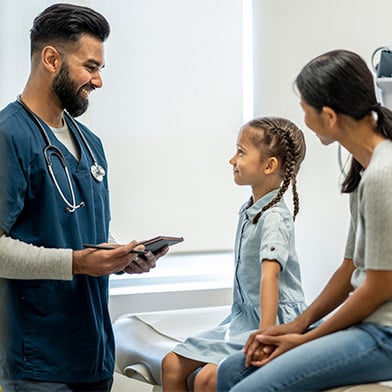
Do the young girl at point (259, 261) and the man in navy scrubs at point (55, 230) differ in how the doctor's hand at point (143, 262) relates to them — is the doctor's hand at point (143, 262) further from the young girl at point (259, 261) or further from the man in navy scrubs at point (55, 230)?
the young girl at point (259, 261)

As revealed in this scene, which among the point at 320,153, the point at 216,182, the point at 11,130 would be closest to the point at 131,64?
the point at 216,182

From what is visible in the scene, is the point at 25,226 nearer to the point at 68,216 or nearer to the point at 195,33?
the point at 68,216

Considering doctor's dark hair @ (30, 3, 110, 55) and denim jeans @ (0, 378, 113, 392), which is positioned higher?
doctor's dark hair @ (30, 3, 110, 55)

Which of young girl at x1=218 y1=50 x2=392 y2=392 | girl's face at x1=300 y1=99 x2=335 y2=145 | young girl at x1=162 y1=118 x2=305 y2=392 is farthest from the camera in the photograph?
young girl at x1=162 y1=118 x2=305 y2=392

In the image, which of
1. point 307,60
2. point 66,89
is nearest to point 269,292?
point 66,89

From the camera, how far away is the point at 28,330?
6.08 ft

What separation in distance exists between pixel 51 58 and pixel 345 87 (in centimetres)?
81

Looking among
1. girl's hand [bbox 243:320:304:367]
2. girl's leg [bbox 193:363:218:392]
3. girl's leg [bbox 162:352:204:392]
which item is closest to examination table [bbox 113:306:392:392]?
girl's leg [bbox 162:352:204:392]

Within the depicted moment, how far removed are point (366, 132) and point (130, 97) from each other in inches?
54.1

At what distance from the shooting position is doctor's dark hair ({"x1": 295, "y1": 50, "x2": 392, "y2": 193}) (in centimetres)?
158

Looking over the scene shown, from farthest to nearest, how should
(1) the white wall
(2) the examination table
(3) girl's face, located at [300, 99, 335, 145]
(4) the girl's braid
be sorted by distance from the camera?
(1) the white wall
(2) the examination table
(4) the girl's braid
(3) girl's face, located at [300, 99, 335, 145]

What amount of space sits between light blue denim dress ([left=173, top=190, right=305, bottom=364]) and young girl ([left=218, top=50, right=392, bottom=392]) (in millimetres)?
256

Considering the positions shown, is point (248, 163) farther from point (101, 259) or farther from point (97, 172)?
point (101, 259)

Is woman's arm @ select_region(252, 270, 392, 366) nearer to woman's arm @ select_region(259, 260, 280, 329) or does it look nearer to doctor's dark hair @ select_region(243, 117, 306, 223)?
woman's arm @ select_region(259, 260, 280, 329)
